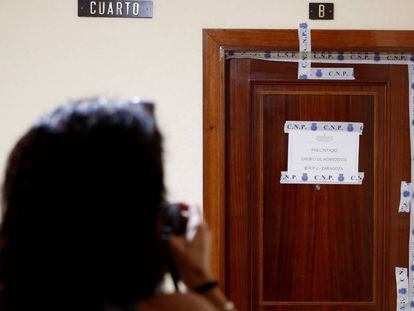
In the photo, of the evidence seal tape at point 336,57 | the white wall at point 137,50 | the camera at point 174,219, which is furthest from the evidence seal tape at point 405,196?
the camera at point 174,219

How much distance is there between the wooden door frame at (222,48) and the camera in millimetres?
2184

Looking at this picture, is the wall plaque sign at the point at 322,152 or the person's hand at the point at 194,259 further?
the wall plaque sign at the point at 322,152

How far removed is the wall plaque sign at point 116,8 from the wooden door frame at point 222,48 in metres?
0.24

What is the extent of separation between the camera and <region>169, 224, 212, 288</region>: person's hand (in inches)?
31.3

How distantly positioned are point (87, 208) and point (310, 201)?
66.9 inches

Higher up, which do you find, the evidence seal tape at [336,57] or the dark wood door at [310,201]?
the evidence seal tape at [336,57]

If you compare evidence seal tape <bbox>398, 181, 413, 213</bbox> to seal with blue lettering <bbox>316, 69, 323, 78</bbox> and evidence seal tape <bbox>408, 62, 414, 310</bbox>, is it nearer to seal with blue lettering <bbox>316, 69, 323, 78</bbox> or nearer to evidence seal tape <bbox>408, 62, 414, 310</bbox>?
evidence seal tape <bbox>408, 62, 414, 310</bbox>

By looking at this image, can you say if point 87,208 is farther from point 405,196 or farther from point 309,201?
point 405,196

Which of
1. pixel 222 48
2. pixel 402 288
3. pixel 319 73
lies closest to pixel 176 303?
pixel 222 48

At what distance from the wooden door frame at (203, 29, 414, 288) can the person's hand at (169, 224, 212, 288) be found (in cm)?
140

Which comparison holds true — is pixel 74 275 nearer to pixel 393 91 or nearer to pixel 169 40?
pixel 169 40

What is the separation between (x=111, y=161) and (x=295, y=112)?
1662mm

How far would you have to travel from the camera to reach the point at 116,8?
7.22 feet

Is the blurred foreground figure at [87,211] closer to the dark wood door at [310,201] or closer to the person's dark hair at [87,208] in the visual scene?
the person's dark hair at [87,208]
